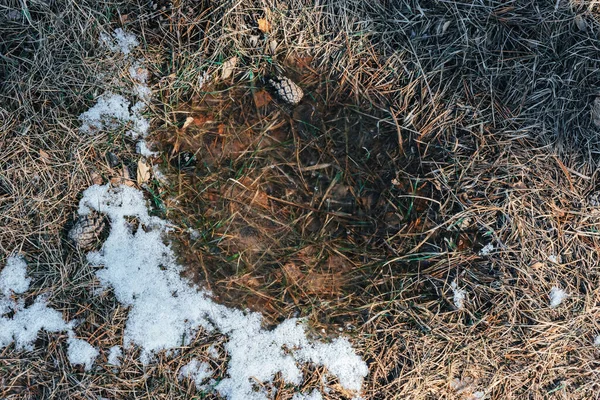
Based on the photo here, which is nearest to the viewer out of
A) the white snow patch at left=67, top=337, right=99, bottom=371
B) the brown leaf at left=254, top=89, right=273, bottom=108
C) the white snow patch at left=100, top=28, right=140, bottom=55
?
the white snow patch at left=67, top=337, right=99, bottom=371

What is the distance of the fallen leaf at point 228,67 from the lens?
2.20m

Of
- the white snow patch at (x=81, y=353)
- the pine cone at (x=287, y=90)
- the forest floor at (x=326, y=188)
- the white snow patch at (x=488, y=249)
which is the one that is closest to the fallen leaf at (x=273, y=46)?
the forest floor at (x=326, y=188)

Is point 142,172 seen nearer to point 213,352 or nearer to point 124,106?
point 124,106

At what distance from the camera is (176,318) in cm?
210

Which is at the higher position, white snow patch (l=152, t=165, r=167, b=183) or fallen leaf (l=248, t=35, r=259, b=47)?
fallen leaf (l=248, t=35, r=259, b=47)

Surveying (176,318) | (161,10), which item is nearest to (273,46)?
(161,10)

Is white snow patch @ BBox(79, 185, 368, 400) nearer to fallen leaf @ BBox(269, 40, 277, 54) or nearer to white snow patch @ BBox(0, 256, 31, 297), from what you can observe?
white snow patch @ BBox(0, 256, 31, 297)

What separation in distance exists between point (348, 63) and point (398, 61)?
267 millimetres

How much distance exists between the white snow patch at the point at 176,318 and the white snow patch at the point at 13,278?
1.15 ft

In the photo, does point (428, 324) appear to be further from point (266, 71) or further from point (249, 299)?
point (266, 71)

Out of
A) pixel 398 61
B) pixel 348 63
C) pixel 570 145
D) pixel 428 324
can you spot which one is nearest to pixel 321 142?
pixel 348 63

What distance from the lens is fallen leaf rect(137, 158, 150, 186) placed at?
2133 mm

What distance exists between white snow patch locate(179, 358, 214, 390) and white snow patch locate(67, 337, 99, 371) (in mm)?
450

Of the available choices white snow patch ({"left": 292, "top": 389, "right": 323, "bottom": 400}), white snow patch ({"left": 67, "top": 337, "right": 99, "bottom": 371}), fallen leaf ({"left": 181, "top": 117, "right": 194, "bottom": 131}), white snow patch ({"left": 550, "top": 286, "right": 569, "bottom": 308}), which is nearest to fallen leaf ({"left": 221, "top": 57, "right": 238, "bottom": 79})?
fallen leaf ({"left": 181, "top": 117, "right": 194, "bottom": 131})
